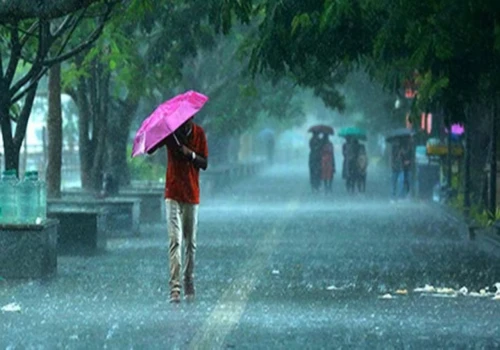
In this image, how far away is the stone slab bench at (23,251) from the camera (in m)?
20.1

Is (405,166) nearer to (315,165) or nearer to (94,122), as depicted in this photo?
(315,165)

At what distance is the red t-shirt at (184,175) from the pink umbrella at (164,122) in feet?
0.82

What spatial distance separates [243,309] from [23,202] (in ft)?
17.3

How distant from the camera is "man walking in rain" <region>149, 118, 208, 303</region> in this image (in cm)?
1694

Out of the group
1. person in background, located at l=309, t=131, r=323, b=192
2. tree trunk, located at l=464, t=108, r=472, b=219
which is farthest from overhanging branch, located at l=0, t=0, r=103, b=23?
person in background, located at l=309, t=131, r=323, b=192

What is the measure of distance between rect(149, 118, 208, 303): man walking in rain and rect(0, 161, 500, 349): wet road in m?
0.40

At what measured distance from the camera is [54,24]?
1224 inches

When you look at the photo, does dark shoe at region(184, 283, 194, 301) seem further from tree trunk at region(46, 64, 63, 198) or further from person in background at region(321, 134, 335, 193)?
person in background at region(321, 134, 335, 193)

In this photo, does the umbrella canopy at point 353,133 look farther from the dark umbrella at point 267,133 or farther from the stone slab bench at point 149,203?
the dark umbrella at point 267,133

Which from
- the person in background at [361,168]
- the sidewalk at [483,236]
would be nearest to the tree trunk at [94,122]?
the sidewalk at [483,236]

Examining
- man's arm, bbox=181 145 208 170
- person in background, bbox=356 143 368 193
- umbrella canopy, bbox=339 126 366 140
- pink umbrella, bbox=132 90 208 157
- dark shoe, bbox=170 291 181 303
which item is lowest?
dark shoe, bbox=170 291 181 303

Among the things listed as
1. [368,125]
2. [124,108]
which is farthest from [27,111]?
[368,125]

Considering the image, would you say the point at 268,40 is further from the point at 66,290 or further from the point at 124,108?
the point at 124,108

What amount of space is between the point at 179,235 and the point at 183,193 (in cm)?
44
